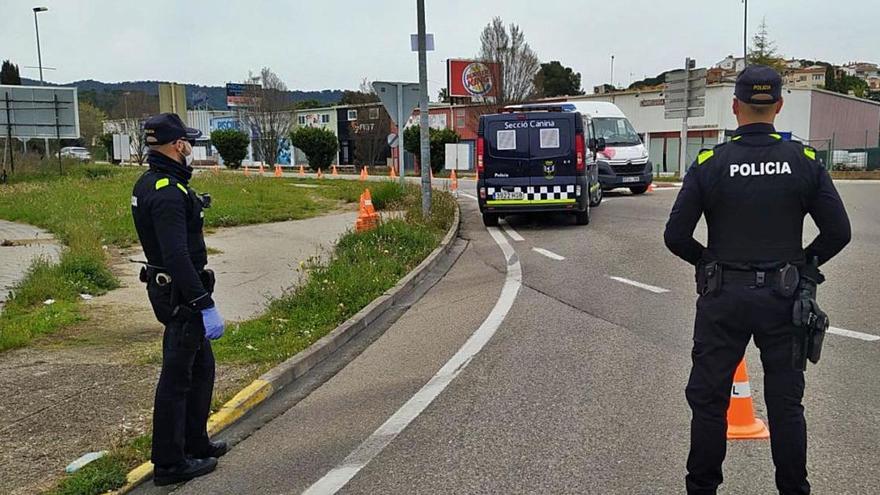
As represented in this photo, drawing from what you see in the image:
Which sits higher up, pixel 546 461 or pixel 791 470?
pixel 791 470

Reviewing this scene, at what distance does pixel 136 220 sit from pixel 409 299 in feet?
16.8

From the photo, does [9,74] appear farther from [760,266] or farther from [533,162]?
[760,266]

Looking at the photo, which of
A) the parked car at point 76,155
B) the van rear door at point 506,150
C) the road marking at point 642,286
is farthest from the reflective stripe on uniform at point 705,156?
the parked car at point 76,155

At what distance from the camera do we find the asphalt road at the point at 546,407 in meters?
4.12

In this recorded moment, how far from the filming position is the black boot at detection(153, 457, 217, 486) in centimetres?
420

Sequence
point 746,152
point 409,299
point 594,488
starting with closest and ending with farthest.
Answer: point 746,152
point 594,488
point 409,299

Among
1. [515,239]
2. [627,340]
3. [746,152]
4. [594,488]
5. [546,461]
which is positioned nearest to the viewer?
[746,152]

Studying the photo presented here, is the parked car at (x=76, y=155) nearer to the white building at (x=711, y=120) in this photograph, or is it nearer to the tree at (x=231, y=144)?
the tree at (x=231, y=144)

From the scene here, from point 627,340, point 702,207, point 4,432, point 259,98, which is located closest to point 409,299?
point 627,340

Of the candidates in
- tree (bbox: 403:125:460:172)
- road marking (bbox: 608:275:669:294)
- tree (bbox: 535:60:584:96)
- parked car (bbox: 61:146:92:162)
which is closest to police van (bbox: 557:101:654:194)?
road marking (bbox: 608:275:669:294)

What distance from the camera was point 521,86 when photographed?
49.0 meters

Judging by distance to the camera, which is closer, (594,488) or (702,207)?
(702,207)

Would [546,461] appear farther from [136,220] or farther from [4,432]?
[4,432]

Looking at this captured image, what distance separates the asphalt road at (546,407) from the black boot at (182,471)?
0.07 metres
